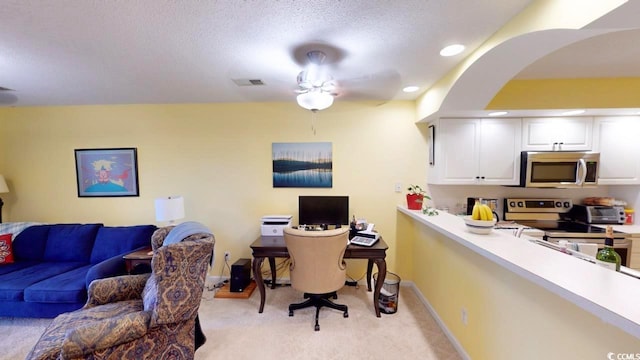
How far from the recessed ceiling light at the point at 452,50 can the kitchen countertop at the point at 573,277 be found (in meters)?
1.35

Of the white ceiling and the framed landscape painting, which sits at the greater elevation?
the white ceiling

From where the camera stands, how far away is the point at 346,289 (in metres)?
3.07

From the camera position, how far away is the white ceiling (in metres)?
1.37

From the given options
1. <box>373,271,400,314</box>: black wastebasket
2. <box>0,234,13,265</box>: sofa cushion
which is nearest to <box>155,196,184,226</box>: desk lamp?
<box>0,234,13,265</box>: sofa cushion

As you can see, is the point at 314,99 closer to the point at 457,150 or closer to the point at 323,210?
the point at 323,210

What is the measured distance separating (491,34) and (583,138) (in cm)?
219

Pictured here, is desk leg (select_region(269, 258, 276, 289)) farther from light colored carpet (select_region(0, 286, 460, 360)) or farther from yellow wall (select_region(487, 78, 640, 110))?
yellow wall (select_region(487, 78, 640, 110))

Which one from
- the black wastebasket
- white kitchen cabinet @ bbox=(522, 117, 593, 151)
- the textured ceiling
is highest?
the textured ceiling

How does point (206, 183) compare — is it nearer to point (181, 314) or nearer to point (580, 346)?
point (181, 314)

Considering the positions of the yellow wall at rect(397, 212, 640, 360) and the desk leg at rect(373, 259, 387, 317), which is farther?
A: the desk leg at rect(373, 259, 387, 317)

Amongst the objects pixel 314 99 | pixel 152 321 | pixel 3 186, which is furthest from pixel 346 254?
pixel 3 186

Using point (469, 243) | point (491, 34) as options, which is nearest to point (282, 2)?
point (491, 34)

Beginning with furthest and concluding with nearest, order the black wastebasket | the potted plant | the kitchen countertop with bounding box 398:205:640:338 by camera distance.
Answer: the potted plant → the black wastebasket → the kitchen countertop with bounding box 398:205:640:338

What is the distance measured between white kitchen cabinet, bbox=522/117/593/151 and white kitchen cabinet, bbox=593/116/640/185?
0.10 m
